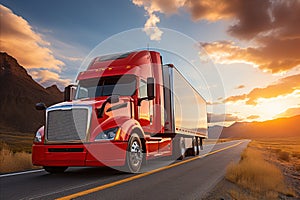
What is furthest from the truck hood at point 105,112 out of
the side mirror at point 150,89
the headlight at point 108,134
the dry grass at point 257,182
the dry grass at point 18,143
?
the dry grass at point 18,143

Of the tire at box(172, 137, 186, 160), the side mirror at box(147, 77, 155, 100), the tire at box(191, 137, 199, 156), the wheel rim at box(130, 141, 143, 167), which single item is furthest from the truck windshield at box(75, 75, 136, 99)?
the tire at box(191, 137, 199, 156)

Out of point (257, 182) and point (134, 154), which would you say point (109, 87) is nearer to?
point (134, 154)

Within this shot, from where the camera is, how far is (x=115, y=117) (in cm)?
829

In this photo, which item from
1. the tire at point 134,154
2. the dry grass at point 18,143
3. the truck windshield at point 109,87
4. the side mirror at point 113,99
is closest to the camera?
the tire at point 134,154

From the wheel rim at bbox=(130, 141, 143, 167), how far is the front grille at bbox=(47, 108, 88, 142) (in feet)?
4.67

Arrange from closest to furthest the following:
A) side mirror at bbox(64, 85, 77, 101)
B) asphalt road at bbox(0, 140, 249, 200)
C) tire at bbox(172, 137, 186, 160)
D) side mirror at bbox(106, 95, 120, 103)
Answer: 1. asphalt road at bbox(0, 140, 249, 200)
2. side mirror at bbox(106, 95, 120, 103)
3. side mirror at bbox(64, 85, 77, 101)
4. tire at bbox(172, 137, 186, 160)

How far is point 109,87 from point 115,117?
1480mm

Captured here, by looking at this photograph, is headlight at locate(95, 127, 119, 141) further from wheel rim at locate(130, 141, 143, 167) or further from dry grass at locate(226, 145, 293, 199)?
dry grass at locate(226, 145, 293, 199)

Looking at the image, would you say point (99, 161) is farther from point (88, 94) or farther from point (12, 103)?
point (12, 103)

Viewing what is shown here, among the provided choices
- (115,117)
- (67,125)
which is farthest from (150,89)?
(67,125)

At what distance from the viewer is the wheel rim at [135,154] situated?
8.29 metres

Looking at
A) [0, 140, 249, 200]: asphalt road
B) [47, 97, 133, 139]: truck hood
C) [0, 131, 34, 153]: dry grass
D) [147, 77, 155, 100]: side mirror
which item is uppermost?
[147, 77, 155, 100]: side mirror

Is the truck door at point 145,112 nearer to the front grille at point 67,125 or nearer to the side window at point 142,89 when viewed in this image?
the side window at point 142,89

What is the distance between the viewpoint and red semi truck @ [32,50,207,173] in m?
7.70
